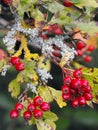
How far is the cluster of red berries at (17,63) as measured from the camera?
4.91 feet

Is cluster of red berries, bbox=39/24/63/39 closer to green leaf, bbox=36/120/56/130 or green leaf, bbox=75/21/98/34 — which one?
green leaf, bbox=75/21/98/34

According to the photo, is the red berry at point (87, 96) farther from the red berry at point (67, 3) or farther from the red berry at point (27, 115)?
the red berry at point (67, 3)

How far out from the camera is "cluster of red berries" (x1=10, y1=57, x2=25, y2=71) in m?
1.50

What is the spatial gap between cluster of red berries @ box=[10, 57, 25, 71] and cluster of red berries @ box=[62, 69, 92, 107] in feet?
0.53

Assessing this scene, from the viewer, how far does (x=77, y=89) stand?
4.84 feet

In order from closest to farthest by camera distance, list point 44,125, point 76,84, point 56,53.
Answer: point 76,84 < point 44,125 < point 56,53

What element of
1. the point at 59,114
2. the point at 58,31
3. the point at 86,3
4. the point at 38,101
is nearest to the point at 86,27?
the point at 86,3

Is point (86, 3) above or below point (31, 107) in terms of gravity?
above

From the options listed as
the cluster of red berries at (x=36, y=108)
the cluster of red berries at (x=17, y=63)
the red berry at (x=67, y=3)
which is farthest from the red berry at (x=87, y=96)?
the red berry at (x=67, y=3)

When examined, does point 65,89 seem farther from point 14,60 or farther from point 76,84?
point 14,60

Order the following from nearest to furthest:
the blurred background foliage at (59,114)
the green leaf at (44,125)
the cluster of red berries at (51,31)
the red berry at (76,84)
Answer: the red berry at (76,84)
the green leaf at (44,125)
the cluster of red berries at (51,31)
the blurred background foliage at (59,114)

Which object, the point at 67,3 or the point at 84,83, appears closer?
the point at 84,83

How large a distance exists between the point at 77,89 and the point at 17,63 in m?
0.21

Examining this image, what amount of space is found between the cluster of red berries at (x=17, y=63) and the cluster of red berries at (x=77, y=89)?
0.16 meters
